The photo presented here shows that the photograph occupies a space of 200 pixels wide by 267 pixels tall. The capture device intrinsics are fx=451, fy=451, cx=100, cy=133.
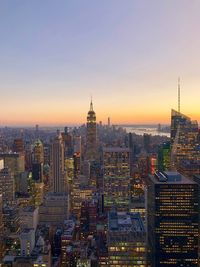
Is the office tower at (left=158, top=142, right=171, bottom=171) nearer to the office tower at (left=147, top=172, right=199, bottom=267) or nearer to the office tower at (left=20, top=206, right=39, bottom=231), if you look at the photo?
the office tower at (left=20, top=206, right=39, bottom=231)

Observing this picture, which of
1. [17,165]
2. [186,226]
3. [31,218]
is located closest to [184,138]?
[17,165]

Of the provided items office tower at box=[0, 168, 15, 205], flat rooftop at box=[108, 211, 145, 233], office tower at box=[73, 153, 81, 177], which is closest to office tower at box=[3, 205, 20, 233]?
office tower at box=[0, 168, 15, 205]

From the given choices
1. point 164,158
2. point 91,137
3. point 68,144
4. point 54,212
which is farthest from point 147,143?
point 54,212

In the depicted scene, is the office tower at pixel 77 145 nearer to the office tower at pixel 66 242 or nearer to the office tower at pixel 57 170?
the office tower at pixel 57 170

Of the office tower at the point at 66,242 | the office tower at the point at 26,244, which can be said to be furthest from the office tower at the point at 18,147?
the office tower at the point at 26,244

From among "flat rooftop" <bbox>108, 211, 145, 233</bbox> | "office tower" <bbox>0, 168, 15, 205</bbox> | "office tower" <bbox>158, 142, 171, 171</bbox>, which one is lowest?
"office tower" <bbox>0, 168, 15, 205</bbox>

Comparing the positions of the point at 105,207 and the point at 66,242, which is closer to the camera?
the point at 66,242

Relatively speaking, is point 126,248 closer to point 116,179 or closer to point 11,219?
point 11,219
